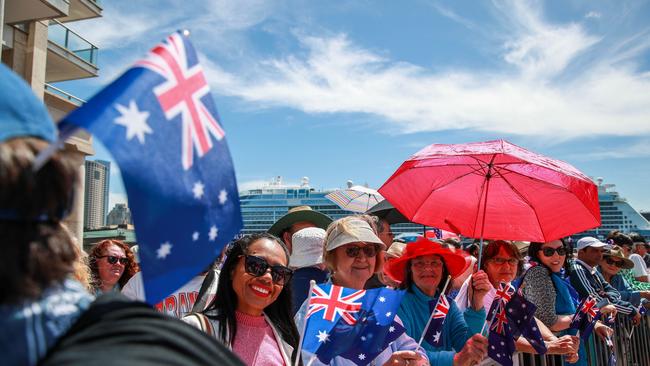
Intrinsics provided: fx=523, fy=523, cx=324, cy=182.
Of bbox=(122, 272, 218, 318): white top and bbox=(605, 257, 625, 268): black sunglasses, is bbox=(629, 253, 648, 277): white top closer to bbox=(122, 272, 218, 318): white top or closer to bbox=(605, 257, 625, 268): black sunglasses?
bbox=(605, 257, 625, 268): black sunglasses

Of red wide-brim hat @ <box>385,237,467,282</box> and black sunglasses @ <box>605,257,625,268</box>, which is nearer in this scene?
red wide-brim hat @ <box>385,237,467,282</box>

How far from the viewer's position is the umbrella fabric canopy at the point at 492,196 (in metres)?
4.32

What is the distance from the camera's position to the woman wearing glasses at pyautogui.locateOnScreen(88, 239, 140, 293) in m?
4.92

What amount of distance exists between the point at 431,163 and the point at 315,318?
84.1 inches

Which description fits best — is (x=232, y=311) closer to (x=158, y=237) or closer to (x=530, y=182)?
(x=158, y=237)

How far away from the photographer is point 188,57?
56.2 inches

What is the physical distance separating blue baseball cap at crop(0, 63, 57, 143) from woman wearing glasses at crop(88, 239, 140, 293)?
Answer: 427 centimetres

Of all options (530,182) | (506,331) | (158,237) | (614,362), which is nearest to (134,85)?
(158,237)

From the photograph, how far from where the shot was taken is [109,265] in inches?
195

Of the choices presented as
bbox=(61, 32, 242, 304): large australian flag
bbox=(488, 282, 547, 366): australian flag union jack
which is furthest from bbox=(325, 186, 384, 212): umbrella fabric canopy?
bbox=(61, 32, 242, 304): large australian flag

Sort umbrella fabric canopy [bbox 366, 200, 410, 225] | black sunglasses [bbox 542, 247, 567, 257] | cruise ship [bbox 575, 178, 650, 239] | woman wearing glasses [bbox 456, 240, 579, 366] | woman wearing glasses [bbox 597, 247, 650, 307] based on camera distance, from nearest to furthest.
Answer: woman wearing glasses [bbox 456, 240, 579, 366] < black sunglasses [bbox 542, 247, 567, 257] < woman wearing glasses [bbox 597, 247, 650, 307] < umbrella fabric canopy [bbox 366, 200, 410, 225] < cruise ship [bbox 575, 178, 650, 239]

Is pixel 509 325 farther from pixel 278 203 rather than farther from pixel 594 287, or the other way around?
pixel 278 203

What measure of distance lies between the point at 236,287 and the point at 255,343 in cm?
31

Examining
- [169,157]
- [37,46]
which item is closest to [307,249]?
[169,157]
